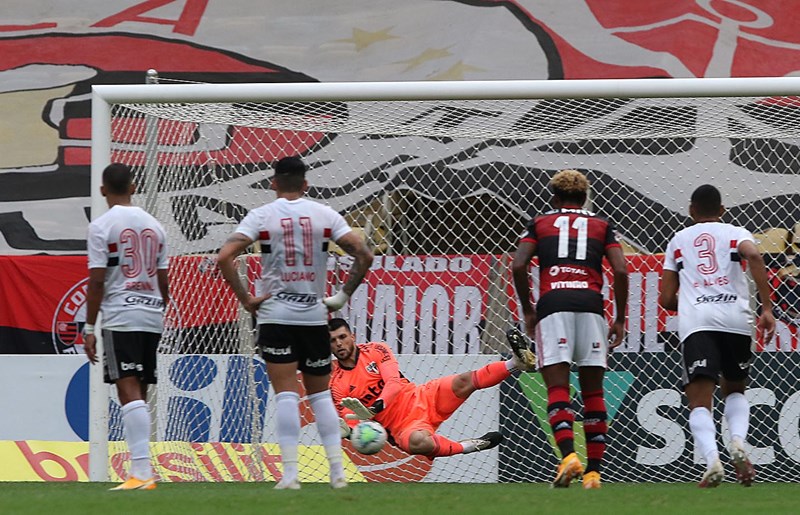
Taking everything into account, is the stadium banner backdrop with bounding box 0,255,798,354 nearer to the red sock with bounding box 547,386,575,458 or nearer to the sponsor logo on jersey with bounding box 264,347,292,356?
the red sock with bounding box 547,386,575,458

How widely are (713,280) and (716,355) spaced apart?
1.33ft

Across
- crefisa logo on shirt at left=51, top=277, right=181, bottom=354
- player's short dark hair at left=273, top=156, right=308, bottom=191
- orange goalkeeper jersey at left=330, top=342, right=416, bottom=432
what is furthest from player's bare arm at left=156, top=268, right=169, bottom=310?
crefisa logo on shirt at left=51, top=277, right=181, bottom=354

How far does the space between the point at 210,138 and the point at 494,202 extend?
2.31m

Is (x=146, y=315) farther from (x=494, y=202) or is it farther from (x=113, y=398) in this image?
(x=494, y=202)

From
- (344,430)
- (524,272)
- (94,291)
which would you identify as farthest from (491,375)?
(94,291)

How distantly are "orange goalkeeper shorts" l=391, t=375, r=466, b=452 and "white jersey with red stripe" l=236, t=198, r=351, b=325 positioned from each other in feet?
8.28

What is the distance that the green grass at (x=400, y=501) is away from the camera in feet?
17.7

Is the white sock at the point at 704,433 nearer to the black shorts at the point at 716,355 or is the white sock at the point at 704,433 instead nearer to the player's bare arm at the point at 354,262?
the black shorts at the point at 716,355

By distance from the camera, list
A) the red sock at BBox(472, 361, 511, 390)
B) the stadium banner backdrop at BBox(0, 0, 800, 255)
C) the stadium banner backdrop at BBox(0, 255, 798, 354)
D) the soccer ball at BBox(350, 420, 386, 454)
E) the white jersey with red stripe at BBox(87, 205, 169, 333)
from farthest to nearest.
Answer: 1. the stadium banner backdrop at BBox(0, 0, 800, 255)
2. the stadium banner backdrop at BBox(0, 255, 798, 354)
3. the red sock at BBox(472, 361, 511, 390)
4. the soccer ball at BBox(350, 420, 386, 454)
5. the white jersey with red stripe at BBox(87, 205, 169, 333)

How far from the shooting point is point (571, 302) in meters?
6.82

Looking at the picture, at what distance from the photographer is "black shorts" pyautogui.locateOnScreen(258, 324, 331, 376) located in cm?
646

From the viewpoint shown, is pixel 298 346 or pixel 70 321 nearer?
pixel 298 346

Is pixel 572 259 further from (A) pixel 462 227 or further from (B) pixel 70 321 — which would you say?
Result: (B) pixel 70 321

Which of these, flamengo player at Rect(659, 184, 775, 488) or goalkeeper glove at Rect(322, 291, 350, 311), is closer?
goalkeeper glove at Rect(322, 291, 350, 311)
